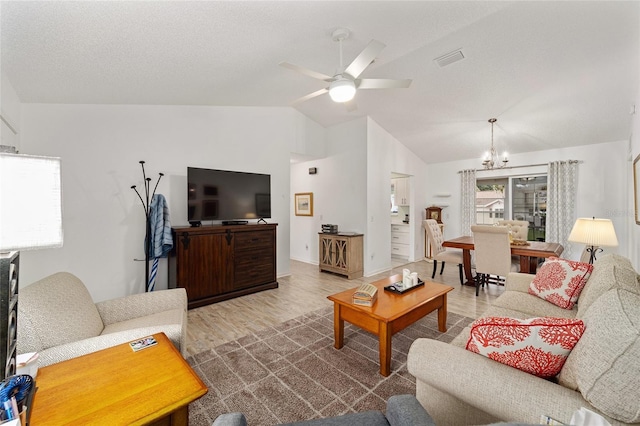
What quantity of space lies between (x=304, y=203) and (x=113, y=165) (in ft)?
12.1

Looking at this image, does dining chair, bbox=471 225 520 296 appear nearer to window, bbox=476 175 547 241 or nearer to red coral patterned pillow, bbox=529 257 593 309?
red coral patterned pillow, bbox=529 257 593 309

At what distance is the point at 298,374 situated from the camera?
80.3 inches

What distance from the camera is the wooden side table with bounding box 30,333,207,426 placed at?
95 centimetres

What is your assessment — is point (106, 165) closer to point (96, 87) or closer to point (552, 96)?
point (96, 87)

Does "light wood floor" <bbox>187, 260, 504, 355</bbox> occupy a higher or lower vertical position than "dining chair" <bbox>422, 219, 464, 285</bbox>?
lower

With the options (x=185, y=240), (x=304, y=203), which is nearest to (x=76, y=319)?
(x=185, y=240)

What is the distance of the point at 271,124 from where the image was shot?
467cm

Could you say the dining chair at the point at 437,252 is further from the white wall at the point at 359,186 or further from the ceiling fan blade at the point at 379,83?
the ceiling fan blade at the point at 379,83

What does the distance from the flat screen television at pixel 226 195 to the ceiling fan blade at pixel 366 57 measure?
231 cm

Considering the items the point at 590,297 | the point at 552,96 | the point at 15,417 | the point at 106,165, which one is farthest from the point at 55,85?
the point at 552,96

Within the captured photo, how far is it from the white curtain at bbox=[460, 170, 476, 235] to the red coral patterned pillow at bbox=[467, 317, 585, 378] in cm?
555

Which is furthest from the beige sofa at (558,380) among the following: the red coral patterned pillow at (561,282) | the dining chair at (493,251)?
the dining chair at (493,251)

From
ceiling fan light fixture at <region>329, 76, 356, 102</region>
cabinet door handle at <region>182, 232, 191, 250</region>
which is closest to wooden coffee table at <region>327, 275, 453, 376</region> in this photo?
ceiling fan light fixture at <region>329, 76, 356, 102</region>

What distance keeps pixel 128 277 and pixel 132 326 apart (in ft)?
6.54
